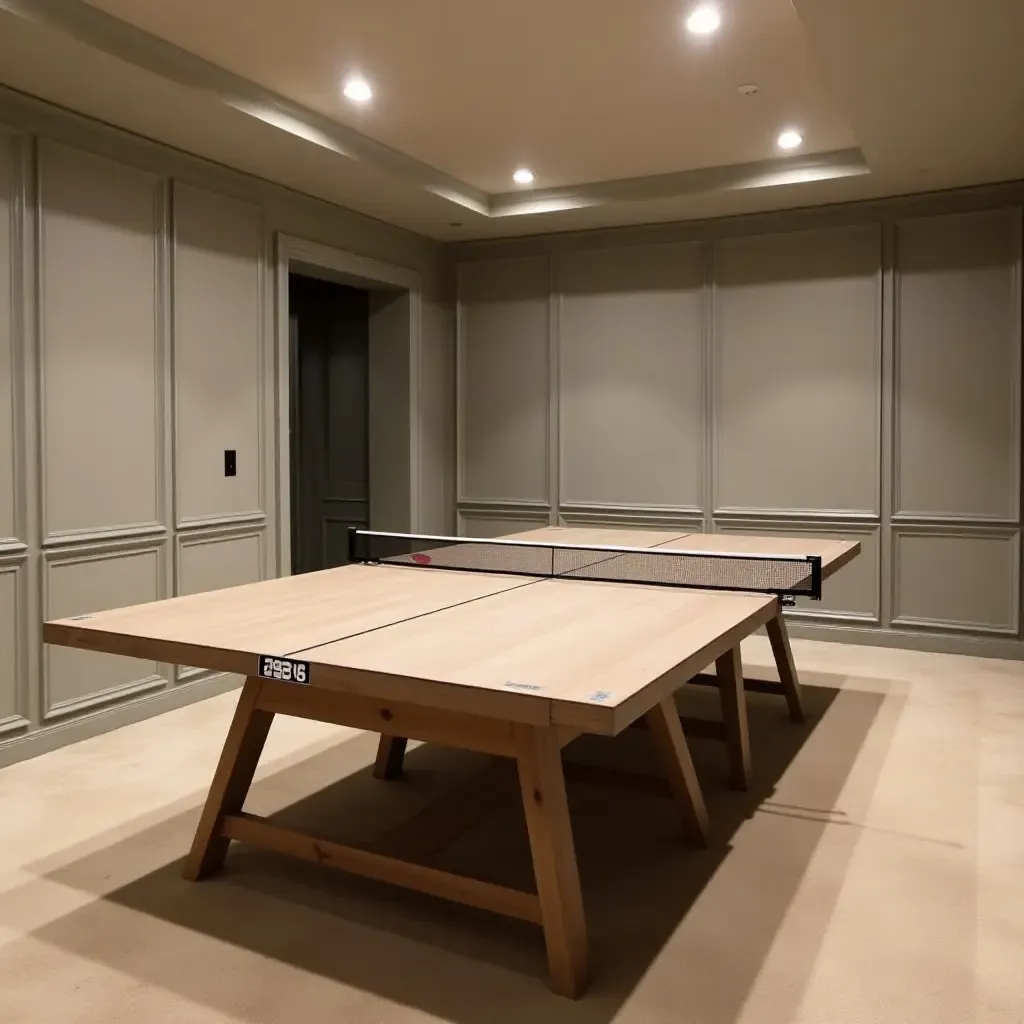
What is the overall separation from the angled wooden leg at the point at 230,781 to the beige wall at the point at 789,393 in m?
3.76

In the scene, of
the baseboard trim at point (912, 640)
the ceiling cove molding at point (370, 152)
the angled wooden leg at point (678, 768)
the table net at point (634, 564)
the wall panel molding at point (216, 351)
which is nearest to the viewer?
the angled wooden leg at point (678, 768)

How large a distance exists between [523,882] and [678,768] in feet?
1.73

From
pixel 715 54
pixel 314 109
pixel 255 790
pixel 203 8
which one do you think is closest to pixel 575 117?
pixel 715 54

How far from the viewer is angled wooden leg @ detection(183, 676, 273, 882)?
8.25ft

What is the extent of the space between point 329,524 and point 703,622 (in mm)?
4577

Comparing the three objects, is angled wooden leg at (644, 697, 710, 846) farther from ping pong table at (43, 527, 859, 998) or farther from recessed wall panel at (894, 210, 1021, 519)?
recessed wall panel at (894, 210, 1021, 519)

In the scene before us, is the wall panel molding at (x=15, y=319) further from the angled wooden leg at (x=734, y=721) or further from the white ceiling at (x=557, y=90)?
the angled wooden leg at (x=734, y=721)

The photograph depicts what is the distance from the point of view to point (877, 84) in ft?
11.5

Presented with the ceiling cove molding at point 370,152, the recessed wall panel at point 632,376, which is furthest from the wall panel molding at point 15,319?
the recessed wall panel at point 632,376

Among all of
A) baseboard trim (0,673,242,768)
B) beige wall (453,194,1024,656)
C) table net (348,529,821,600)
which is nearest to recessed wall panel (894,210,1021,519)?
beige wall (453,194,1024,656)

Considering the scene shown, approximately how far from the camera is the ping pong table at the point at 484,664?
187 centimetres

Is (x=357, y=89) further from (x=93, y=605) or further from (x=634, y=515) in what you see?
(x=634, y=515)

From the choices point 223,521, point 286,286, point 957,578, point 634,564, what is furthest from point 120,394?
point 957,578

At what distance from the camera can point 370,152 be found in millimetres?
4586
